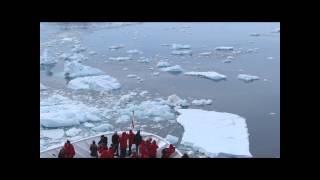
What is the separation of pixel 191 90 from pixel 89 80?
101cm

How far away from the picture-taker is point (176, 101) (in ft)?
18.7

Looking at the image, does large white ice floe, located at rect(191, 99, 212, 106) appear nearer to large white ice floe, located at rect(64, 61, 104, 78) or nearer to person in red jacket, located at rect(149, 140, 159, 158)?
person in red jacket, located at rect(149, 140, 159, 158)

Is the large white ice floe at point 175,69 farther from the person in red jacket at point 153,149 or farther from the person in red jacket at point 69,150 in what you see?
the person in red jacket at point 69,150

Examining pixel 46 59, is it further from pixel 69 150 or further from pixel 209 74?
pixel 209 74

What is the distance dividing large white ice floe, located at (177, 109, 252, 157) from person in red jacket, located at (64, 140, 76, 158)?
1062mm

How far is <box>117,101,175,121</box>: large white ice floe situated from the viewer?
564cm

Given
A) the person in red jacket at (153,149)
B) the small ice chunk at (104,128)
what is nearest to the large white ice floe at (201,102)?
the person in red jacket at (153,149)

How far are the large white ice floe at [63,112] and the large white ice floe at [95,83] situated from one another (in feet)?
0.69

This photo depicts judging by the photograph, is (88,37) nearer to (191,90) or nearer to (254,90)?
(191,90)

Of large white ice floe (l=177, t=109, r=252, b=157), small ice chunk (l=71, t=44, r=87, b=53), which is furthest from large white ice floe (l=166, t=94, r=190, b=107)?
small ice chunk (l=71, t=44, r=87, b=53)
